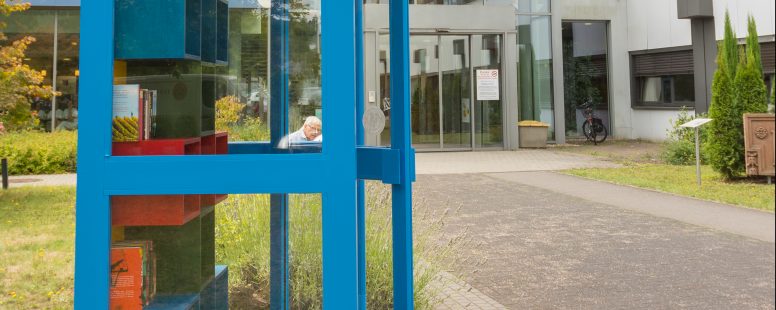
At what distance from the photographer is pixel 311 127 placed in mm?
1998

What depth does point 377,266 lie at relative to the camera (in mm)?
3771

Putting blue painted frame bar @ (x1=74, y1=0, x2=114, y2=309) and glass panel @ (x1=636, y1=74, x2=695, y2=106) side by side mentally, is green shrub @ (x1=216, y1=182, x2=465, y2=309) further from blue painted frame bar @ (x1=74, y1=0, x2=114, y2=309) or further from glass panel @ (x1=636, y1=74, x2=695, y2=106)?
glass panel @ (x1=636, y1=74, x2=695, y2=106)

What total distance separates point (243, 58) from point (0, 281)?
11.8 ft

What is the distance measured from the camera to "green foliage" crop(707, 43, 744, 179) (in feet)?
31.8

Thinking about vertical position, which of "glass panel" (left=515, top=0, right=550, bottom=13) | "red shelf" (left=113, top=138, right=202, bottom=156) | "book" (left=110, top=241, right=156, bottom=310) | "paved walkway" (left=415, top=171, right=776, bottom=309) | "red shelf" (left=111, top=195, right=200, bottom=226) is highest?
"glass panel" (left=515, top=0, right=550, bottom=13)

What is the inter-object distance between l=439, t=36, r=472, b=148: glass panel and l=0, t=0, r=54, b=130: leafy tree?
1042cm

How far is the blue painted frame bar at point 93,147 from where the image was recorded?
5.91 feet

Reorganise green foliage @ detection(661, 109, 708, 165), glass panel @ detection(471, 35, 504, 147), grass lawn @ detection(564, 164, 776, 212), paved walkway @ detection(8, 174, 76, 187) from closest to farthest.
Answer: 1. grass lawn @ detection(564, 164, 776, 212)
2. paved walkway @ detection(8, 174, 76, 187)
3. green foliage @ detection(661, 109, 708, 165)
4. glass panel @ detection(471, 35, 504, 147)

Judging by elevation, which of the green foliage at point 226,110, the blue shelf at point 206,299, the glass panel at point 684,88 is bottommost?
the blue shelf at point 206,299

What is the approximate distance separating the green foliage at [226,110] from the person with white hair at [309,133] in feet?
0.82

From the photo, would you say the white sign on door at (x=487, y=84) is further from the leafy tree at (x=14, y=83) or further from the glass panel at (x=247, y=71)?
the glass panel at (x=247, y=71)

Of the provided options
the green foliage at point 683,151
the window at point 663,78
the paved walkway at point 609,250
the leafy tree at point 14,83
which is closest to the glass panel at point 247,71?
the paved walkway at point 609,250

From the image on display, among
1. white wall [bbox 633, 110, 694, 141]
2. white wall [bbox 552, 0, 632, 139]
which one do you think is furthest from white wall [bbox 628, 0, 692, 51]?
white wall [bbox 633, 110, 694, 141]

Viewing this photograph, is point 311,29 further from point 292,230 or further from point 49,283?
point 49,283
